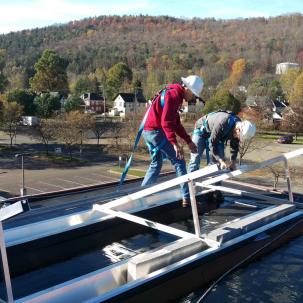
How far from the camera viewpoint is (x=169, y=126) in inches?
244

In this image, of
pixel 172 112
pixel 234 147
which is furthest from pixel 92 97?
pixel 172 112

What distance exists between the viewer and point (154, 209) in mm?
6895

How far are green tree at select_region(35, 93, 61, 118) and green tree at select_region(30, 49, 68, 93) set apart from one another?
21.0 meters

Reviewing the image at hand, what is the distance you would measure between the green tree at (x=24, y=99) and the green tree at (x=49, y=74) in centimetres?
1920

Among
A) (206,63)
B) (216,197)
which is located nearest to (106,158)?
(216,197)

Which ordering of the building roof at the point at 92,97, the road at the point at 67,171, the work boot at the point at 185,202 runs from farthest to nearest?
the building roof at the point at 92,97 → the road at the point at 67,171 → the work boot at the point at 185,202

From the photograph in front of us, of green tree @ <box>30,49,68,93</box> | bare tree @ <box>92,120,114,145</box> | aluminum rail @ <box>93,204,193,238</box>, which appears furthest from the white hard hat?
green tree @ <box>30,49,68,93</box>

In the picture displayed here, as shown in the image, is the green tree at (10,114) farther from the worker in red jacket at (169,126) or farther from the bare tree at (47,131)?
the worker in red jacket at (169,126)

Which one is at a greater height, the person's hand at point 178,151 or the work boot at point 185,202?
the person's hand at point 178,151

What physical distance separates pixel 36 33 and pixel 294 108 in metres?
163

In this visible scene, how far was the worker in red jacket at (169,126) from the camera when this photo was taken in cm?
621

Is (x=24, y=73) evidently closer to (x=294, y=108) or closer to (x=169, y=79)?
(x=169, y=79)

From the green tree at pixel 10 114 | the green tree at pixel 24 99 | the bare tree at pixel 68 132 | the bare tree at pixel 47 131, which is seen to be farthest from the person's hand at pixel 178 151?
the green tree at pixel 24 99

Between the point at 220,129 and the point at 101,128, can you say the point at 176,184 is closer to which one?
the point at 220,129
